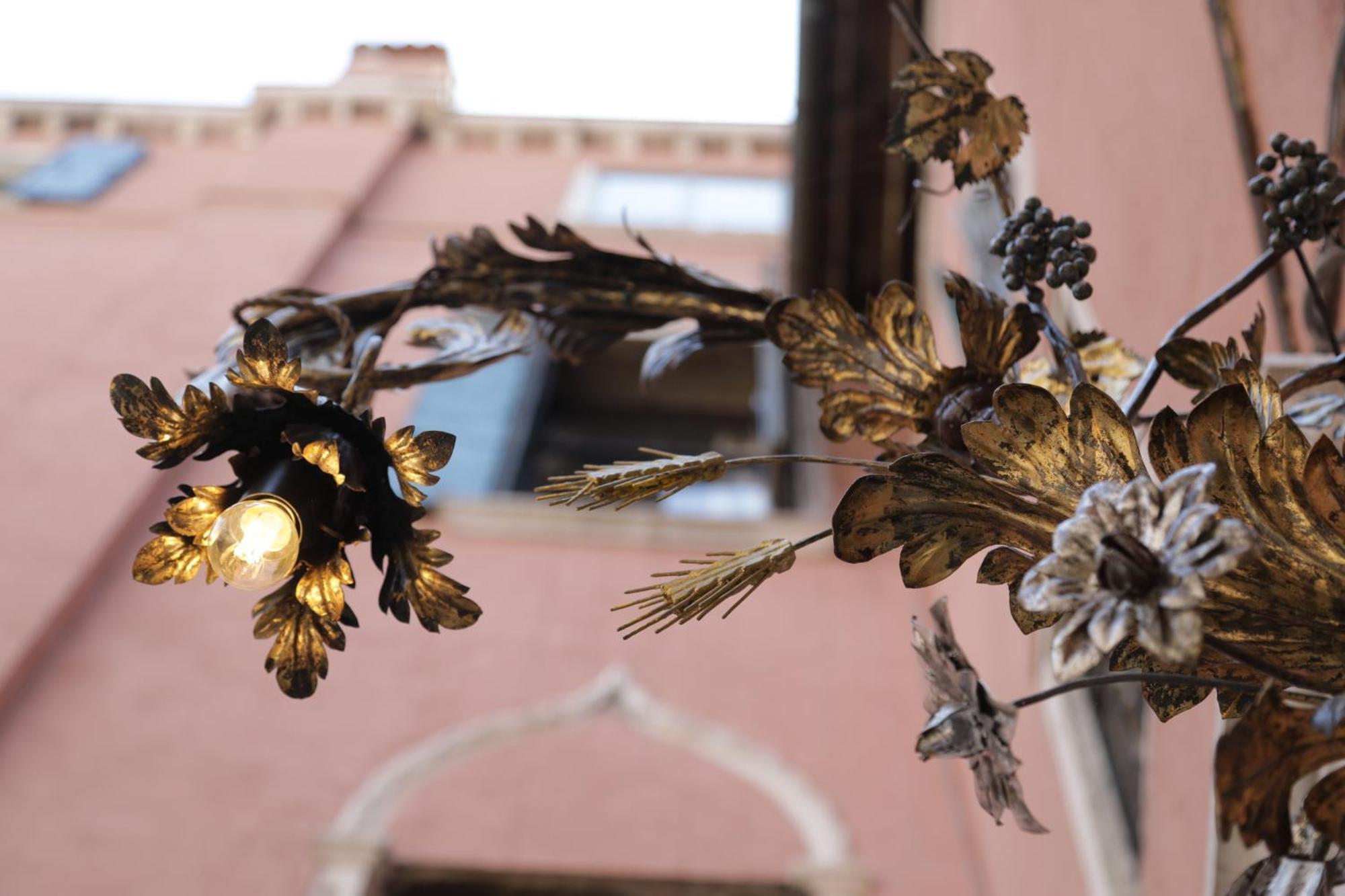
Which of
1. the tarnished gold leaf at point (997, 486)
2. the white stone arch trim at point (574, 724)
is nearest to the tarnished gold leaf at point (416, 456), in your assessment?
the tarnished gold leaf at point (997, 486)

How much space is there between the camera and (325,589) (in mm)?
868

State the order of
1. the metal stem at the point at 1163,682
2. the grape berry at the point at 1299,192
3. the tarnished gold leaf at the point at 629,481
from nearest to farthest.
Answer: the metal stem at the point at 1163,682, the tarnished gold leaf at the point at 629,481, the grape berry at the point at 1299,192

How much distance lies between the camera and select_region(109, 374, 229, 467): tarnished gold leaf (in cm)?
80

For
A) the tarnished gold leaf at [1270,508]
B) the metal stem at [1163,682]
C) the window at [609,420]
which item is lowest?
the metal stem at [1163,682]

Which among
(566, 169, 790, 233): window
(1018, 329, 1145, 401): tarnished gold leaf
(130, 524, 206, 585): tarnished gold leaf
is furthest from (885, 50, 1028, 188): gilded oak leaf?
(566, 169, 790, 233): window

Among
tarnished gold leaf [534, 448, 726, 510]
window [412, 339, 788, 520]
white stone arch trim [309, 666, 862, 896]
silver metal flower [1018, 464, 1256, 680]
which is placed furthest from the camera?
window [412, 339, 788, 520]

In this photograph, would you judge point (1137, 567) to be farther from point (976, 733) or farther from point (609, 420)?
point (609, 420)

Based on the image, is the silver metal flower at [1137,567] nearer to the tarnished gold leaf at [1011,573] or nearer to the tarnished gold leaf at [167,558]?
the tarnished gold leaf at [1011,573]

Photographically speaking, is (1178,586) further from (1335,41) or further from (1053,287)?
(1335,41)

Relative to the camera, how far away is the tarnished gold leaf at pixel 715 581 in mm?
686

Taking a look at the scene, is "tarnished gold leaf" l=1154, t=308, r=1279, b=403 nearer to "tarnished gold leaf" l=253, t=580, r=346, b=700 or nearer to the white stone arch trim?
"tarnished gold leaf" l=253, t=580, r=346, b=700

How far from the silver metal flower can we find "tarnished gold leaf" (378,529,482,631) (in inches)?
15.8

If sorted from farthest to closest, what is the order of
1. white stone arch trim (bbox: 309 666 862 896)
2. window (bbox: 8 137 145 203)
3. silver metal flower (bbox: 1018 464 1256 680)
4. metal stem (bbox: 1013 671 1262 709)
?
window (bbox: 8 137 145 203) → white stone arch trim (bbox: 309 666 862 896) → metal stem (bbox: 1013 671 1262 709) → silver metal flower (bbox: 1018 464 1256 680)

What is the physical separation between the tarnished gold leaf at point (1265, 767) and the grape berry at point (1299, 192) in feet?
1.40
